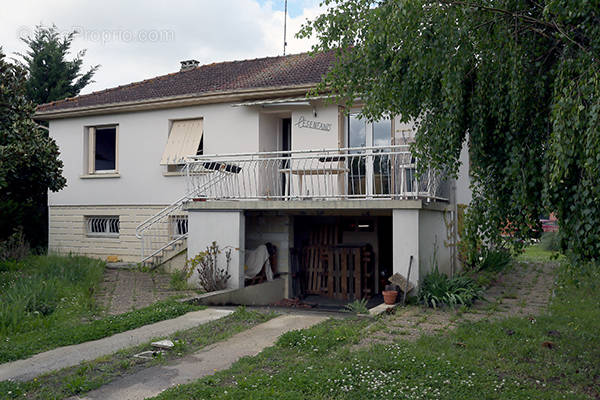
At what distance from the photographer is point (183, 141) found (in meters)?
14.2

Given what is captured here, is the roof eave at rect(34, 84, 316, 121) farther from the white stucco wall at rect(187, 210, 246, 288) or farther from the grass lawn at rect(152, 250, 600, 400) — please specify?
the grass lawn at rect(152, 250, 600, 400)

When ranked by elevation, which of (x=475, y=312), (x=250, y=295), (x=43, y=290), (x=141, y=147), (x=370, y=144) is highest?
(x=141, y=147)

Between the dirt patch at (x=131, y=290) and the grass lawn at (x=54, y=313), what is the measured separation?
0.27 meters

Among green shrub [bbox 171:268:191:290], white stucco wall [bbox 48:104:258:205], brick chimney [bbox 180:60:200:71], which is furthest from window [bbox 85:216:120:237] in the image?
brick chimney [bbox 180:60:200:71]

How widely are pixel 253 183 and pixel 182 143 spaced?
8.62 ft

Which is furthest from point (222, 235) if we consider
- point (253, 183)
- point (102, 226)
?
point (102, 226)

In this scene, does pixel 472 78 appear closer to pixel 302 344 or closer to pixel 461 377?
pixel 461 377

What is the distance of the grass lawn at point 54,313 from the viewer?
6.79 metres

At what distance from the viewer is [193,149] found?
1391 cm

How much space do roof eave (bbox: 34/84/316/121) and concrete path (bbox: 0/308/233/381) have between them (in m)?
6.18

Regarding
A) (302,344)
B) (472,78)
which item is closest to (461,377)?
(302,344)

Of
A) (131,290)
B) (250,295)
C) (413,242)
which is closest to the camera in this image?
(413,242)

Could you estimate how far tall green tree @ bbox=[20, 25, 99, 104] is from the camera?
2062cm

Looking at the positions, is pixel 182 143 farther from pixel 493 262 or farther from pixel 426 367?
pixel 426 367
